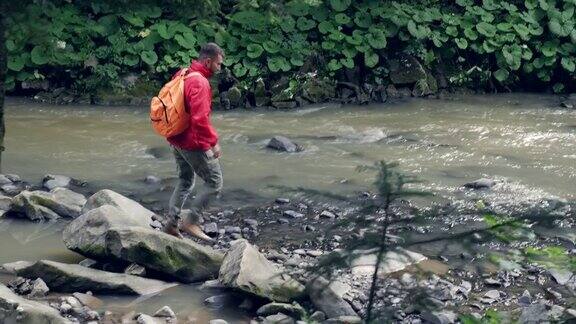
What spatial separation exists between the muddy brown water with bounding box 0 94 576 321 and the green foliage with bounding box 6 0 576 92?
0.94m

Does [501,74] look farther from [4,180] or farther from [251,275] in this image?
[251,275]

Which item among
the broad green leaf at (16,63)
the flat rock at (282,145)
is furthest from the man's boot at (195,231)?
the broad green leaf at (16,63)

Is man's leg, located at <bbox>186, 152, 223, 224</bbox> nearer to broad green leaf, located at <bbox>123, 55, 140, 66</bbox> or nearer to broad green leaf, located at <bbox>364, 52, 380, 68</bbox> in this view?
broad green leaf, located at <bbox>123, 55, 140, 66</bbox>

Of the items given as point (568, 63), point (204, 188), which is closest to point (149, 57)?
point (568, 63)

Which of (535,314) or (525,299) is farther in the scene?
(525,299)

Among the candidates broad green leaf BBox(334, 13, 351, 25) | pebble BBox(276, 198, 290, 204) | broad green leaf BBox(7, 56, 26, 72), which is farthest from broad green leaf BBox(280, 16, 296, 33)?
pebble BBox(276, 198, 290, 204)

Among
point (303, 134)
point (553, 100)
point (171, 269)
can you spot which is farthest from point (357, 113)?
point (171, 269)

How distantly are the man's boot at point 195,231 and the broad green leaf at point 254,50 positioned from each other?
7.76 m

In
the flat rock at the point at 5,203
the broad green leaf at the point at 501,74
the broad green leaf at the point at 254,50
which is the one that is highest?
the broad green leaf at the point at 254,50

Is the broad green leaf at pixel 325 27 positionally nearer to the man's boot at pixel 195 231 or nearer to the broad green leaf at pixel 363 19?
the broad green leaf at pixel 363 19

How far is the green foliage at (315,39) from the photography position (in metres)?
15.7

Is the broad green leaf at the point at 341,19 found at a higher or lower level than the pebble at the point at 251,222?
higher

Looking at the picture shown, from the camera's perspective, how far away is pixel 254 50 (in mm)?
15961

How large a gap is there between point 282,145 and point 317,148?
53cm
